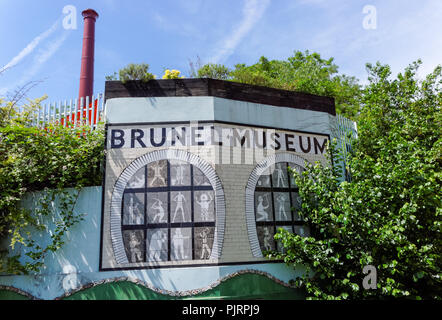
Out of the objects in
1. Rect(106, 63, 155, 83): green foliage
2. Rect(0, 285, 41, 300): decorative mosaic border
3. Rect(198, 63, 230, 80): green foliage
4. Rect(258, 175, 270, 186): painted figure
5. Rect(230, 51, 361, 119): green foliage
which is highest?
Rect(230, 51, 361, 119): green foliage

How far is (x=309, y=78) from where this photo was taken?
1684cm

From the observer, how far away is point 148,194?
7172 millimetres

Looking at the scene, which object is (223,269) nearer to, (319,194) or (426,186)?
(319,194)

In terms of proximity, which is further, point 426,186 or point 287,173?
point 287,173

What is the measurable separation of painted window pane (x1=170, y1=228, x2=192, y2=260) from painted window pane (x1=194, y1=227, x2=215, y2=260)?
15 centimetres

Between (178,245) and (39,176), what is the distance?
3357 mm

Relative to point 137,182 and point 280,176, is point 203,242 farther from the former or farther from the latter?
point 280,176

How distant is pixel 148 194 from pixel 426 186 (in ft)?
18.6

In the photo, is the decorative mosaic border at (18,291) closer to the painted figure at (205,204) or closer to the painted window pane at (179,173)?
the painted window pane at (179,173)

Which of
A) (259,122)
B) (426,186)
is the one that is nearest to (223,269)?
(259,122)

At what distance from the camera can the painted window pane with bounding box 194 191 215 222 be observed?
707 cm

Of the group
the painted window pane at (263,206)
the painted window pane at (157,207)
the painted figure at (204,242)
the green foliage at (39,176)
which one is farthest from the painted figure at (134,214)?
the painted window pane at (263,206)

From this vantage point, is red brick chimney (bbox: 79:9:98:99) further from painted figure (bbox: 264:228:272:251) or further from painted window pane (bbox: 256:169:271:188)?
painted figure (bbox: 264:228:272:251)

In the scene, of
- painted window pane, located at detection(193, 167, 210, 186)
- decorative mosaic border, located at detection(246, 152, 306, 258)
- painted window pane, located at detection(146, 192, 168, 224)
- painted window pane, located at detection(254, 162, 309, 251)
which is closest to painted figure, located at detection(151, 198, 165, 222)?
painted window pane, located at detection(146, 192, 168, 224)
